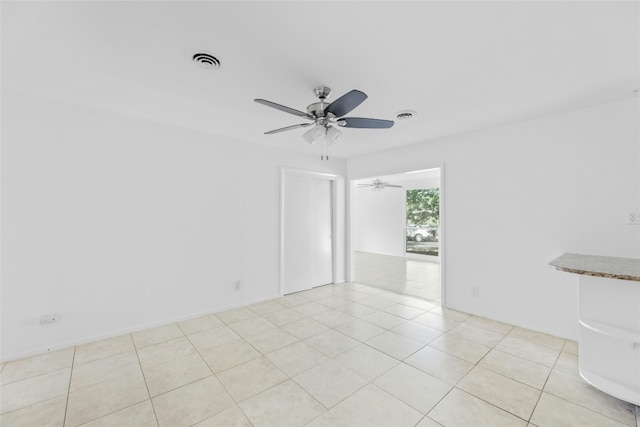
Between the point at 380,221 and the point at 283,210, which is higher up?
the point at 283,210

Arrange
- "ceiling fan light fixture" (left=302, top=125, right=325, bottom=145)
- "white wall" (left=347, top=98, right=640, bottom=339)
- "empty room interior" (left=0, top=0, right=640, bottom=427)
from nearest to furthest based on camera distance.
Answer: "empty room interior" (left=0, top=0, right=640, bottom=427) < "ceiling fan light fixture" (left=302, top=125, right=325, bottom=145) < "white wall" (left=347, top=98, right=640, bottom=339)

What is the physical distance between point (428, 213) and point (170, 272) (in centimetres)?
705

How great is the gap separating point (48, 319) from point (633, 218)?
5884 mm

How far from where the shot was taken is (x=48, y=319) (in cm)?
264

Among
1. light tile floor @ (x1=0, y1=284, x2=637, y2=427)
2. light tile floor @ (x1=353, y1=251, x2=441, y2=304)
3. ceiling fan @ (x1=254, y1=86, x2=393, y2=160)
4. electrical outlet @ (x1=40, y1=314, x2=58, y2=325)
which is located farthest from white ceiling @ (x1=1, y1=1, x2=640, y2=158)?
light tile floor @ (x1=353, y1=251, x2=441, y2=304)

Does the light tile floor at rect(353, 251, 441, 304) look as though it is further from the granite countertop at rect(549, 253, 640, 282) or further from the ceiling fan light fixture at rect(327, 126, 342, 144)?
the ceiling fan light fixture at rect(327, 126, 342, 144)

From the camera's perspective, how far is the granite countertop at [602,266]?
5.96ft

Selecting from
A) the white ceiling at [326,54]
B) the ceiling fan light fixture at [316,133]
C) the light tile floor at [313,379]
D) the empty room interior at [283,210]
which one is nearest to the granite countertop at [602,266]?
the empty room interior at [283,210]

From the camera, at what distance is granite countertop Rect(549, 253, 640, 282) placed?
71.5 inches

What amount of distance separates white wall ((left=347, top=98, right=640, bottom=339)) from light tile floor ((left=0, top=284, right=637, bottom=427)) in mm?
410

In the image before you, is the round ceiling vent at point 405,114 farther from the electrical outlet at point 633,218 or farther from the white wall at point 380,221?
the white wall at point 380,221

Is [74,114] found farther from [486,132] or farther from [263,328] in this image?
[486,132]

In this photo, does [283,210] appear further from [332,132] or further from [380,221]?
[380,221]

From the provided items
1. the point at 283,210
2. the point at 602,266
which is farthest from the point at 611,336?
the point at 283,210
